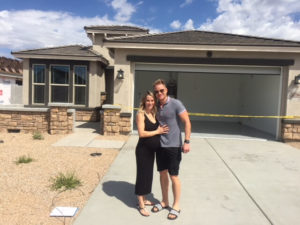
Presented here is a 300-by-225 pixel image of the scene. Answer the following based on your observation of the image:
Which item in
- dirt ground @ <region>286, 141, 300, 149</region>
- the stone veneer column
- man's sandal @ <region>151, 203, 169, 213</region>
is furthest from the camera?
the stone veneer column

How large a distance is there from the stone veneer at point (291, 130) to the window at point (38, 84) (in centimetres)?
1063

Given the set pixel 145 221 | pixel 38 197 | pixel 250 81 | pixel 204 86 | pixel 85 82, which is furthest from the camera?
pixel 204 86

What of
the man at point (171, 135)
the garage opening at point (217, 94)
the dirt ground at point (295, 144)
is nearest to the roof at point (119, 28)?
the garage opening at point (217, 94)

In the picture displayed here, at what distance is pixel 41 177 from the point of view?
4.21 metres

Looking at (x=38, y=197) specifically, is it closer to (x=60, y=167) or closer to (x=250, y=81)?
(x=60, y=167)

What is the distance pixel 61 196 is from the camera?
11.4ft

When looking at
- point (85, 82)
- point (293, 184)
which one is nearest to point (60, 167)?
point (293, 184)

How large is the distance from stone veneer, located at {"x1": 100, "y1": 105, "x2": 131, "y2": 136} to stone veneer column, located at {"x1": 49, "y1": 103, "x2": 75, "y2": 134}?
1231 millimetres

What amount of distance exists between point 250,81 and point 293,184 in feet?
29.1

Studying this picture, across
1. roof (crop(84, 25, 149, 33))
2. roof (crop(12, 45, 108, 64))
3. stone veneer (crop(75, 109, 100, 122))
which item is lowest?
stone veneer (crop(75, 109, 100, 122))

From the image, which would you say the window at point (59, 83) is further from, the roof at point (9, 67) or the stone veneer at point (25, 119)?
the roof at point (9, 67)

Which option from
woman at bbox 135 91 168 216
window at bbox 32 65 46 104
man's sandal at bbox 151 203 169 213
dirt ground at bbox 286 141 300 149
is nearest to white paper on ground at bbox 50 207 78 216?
woman at bbox 135 91 168 216

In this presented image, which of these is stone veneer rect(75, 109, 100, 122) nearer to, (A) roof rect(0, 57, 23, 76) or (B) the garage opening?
(B) the garage opening

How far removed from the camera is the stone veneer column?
791 cm
